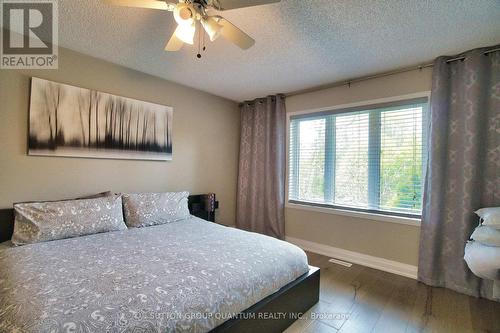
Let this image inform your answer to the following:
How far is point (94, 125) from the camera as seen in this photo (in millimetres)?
2535

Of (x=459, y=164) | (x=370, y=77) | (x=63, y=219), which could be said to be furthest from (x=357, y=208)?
(x=63, y=219)

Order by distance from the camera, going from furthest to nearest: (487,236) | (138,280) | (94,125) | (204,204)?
(204,204) → (94,125) → (487,236) → (138,280)

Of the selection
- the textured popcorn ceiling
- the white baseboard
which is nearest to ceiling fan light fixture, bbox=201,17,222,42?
the textured popcorn ceiling

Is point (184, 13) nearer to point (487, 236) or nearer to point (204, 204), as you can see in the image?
point (204, 204)

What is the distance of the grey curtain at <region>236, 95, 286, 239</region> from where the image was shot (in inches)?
142

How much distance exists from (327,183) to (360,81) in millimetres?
1394

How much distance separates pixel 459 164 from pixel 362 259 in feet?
4.85

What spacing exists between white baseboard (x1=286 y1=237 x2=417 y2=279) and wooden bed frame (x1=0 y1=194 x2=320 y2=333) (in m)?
1.16

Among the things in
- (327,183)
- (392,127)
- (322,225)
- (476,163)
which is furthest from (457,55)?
(322,225)

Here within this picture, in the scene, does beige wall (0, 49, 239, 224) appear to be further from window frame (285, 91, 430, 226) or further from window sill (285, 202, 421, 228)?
window sill (285, 202, 421, 228)

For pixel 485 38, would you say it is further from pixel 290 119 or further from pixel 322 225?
pixel 322 225

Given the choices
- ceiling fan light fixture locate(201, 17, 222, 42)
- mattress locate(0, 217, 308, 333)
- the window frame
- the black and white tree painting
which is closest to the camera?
mattress locate(0, 217, 308, 333)

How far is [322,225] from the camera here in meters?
3.27

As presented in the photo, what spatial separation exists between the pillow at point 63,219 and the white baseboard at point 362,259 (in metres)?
2.44
